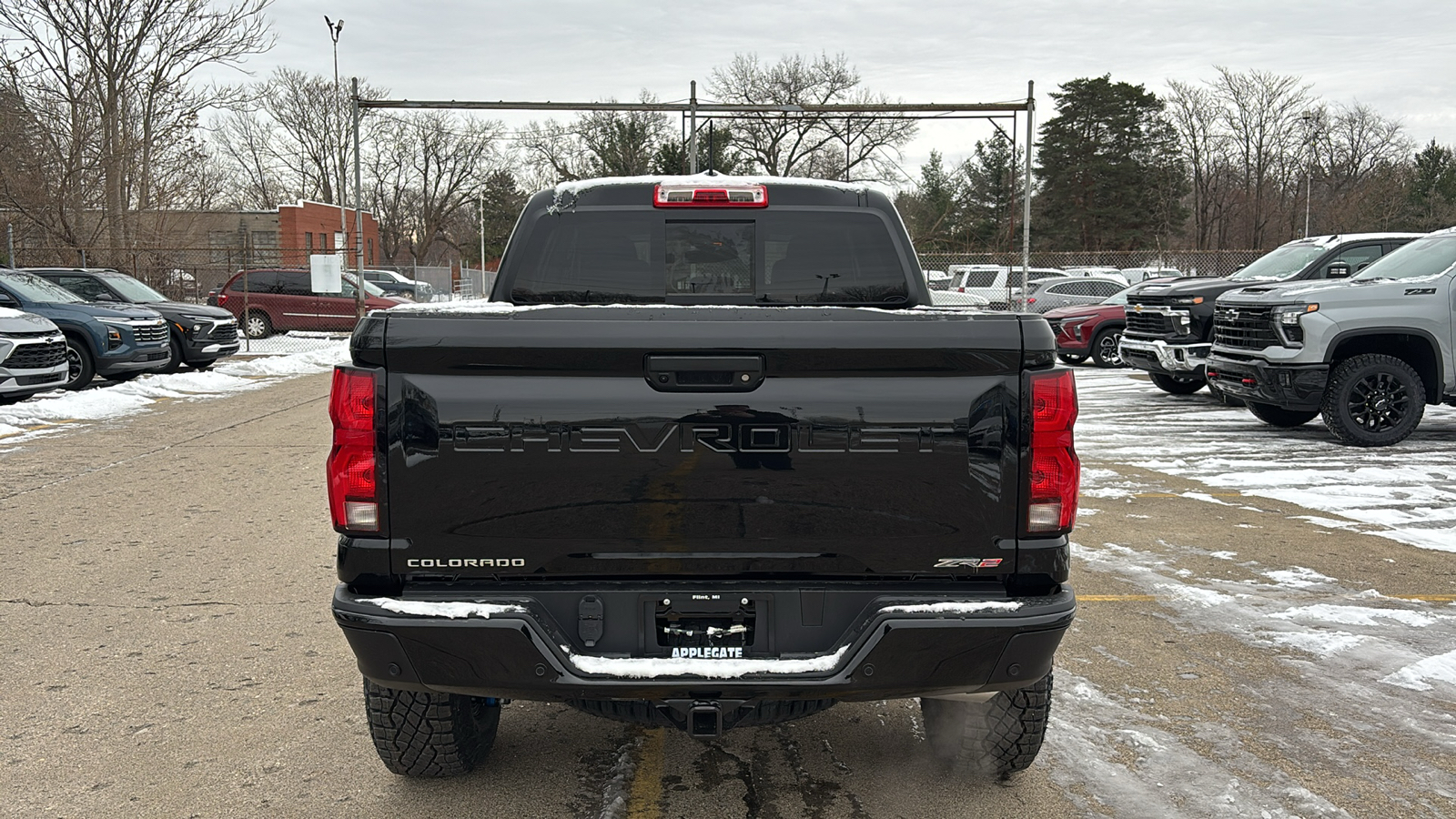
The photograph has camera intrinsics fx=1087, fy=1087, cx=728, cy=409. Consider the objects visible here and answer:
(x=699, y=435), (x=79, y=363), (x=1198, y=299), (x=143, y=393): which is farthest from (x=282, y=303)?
(x=699, y=435)

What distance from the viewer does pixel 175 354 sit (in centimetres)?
1833

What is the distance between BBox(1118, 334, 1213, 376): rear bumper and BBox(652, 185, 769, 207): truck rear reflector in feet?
36.0

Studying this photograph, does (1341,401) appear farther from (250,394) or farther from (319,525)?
(250,394)

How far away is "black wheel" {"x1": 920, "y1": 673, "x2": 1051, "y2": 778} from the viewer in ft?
10.9

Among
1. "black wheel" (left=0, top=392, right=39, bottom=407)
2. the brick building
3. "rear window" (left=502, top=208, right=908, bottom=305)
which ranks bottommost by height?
"black wheel" (left=0, top=392, right=39, bottom=407)

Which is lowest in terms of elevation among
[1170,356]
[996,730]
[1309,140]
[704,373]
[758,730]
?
[758,730]

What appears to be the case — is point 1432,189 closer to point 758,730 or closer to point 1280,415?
point 1280,415

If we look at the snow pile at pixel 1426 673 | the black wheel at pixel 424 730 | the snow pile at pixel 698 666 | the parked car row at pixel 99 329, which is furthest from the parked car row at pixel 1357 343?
the parked car row at pixel 99 329

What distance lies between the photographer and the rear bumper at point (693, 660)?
271 cm

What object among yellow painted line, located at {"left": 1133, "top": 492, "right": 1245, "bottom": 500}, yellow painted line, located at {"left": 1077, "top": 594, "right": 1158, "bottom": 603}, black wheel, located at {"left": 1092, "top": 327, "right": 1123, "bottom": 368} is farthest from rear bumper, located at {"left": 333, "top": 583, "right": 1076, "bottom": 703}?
black wheel, located at {"left": 1092, "top": 327, "right": 1123, "bottom": 368}

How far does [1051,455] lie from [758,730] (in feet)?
5.77

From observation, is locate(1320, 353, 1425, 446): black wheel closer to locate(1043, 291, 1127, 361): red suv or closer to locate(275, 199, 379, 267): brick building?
locate(1043, 291, 1127, 361): red suv

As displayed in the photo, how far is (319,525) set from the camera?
728 centimetres

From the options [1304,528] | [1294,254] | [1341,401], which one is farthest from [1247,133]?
[1304,528]
